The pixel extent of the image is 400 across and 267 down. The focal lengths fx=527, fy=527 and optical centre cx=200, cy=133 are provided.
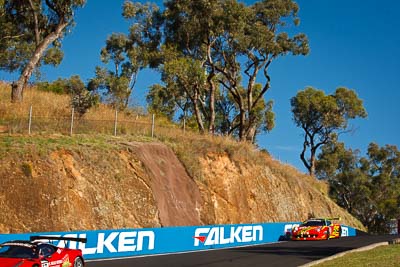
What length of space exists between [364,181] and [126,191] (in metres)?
59.7

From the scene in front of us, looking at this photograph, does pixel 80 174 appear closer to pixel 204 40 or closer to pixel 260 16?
pixel 204 40

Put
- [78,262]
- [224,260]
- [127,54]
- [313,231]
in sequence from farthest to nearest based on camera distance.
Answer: [127,54] → [313,231] → [224,260] → [78,262]

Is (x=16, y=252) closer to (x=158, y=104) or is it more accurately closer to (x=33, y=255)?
(x=33, y=255)

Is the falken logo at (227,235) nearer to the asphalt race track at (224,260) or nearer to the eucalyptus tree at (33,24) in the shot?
the asphalt race track at (224,260)

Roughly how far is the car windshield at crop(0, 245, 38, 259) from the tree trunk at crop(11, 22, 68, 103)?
2242 cm

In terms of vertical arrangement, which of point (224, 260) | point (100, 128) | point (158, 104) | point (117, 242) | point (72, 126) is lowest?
point (224, 260)

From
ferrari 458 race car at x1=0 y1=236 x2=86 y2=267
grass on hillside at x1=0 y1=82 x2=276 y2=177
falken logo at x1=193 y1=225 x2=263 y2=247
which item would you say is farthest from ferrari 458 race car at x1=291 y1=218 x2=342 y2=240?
ferrari 458 race car at x1=0 y1=236 x2=86 y2=267

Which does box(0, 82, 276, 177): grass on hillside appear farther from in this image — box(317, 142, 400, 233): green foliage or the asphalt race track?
box(317, 142, 400, 233): green foliage

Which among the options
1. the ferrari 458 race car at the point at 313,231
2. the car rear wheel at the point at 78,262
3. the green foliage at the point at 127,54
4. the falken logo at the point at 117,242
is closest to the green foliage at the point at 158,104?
the green foliage at the point at 127,54

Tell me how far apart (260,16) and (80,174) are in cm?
2561

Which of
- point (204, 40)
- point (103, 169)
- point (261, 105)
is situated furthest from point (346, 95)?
point (103, 169)

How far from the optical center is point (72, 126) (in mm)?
31547

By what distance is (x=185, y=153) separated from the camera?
36312 millimetres

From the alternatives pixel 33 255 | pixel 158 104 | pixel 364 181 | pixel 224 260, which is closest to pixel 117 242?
pixel 224 260
